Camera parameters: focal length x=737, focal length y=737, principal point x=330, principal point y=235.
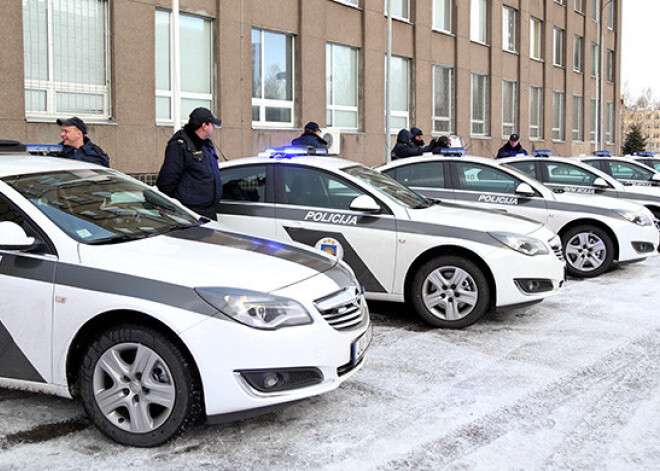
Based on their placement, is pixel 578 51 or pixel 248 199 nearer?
pixel 248 199

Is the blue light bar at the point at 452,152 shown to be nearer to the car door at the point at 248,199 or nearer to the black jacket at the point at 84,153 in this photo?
the car door at the point at 248,199

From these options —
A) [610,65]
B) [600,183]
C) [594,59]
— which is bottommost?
[600,183]

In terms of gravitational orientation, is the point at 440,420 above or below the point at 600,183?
below

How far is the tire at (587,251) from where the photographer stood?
920 centimetres

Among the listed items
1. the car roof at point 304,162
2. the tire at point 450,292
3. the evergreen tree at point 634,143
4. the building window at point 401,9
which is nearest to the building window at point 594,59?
the evergreen tree at point 634,143

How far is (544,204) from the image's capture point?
9320 mm

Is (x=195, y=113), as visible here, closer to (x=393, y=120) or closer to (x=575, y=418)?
(x=575, y=418)

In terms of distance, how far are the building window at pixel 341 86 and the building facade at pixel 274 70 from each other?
4cm

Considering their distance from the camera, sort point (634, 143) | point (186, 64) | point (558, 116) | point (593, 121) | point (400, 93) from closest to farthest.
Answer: point (186, 64)
point (400, 93)
point (558, 116)
point (593, 121)
point (634, 143)

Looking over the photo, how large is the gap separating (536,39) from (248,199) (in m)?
23.9

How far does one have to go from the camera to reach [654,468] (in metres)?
3.53

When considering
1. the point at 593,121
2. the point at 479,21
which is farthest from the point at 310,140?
the point at 593,121

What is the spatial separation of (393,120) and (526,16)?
9.82 meters

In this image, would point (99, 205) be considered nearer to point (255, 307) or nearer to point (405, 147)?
point (255, 307)
